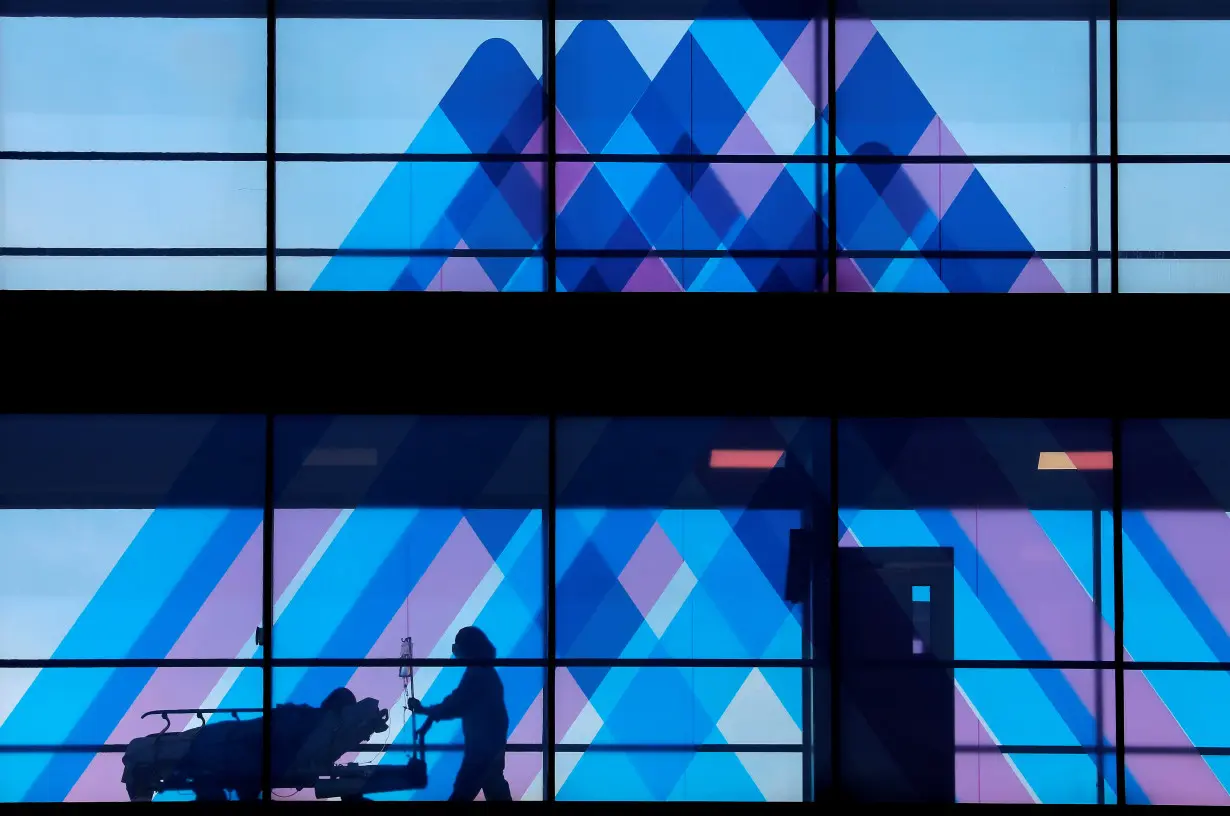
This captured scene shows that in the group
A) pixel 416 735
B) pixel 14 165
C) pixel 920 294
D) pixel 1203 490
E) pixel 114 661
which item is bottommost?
pixel 416 735

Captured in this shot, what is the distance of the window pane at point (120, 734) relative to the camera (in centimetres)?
599

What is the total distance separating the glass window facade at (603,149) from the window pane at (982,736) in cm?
264

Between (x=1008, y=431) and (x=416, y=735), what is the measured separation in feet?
14.5

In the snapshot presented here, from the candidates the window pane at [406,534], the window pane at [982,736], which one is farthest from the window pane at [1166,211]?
the window pane at [406,534]

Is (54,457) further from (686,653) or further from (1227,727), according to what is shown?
(1227,727)

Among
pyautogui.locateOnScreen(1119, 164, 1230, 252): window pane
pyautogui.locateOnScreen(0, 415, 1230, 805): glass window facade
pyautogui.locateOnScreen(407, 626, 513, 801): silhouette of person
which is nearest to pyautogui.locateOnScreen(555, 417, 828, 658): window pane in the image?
pyautogui.locateOnScreen(0, 415, 1230, 805): glass window facade

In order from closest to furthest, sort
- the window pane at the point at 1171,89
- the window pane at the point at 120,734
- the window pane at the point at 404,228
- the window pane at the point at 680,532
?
the window pane at the point at 120,734 → the window pane at the point at 680,532 → the window pane at the point at 404,228 → the window pane at the point at 1171,89

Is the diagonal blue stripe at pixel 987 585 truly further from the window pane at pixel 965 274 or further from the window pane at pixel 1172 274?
the window pane at pixel 1172 274

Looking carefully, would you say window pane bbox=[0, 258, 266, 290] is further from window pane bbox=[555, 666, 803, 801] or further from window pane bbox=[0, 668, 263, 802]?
window pane bbox=[555, 666, 803, 801]

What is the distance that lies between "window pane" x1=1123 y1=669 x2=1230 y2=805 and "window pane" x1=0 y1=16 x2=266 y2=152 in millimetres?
6990

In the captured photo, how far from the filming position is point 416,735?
19.8 ft

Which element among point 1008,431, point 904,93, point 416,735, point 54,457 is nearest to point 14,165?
point 54,457

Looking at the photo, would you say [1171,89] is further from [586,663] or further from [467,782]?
[467,782]

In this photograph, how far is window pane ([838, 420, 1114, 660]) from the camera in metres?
6.12
